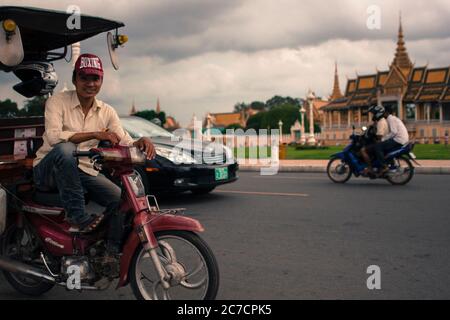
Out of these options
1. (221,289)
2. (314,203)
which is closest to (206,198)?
(314,203)

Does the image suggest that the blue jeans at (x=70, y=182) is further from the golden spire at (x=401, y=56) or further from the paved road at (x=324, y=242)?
the golden spire at (x=401, y=56)

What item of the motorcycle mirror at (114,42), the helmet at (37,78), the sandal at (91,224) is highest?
the motorcycle mirror at (114,42)

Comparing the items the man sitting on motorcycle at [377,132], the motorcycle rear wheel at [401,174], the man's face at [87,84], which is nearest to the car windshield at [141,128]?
the man sitting on motorcycle at [377,132]

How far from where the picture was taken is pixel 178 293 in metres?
2.96

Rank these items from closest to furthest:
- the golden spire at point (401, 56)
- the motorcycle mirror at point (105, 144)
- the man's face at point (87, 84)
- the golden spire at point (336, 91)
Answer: the motorcycle mirror at point (105, 144) < the man's face at point (87, 84) < the golden spire at point (401, 56) < the golden spire at point (336, 91)

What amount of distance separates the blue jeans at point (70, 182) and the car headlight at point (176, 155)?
399 cm

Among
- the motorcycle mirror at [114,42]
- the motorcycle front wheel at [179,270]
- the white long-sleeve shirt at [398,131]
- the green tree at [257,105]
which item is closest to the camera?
the motorcycle front wheel at [179,270]

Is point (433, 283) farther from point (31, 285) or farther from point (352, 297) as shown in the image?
point (31, 285)

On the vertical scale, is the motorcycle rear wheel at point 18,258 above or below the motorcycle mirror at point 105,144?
below

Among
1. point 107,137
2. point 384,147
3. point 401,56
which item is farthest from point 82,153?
point 401,56

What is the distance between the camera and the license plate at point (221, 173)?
7.45 metres

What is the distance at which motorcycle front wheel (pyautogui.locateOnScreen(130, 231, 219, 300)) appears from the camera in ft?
9.31

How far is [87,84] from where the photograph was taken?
127 inches

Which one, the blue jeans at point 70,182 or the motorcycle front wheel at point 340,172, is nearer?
the blue jeans at point 70,182
